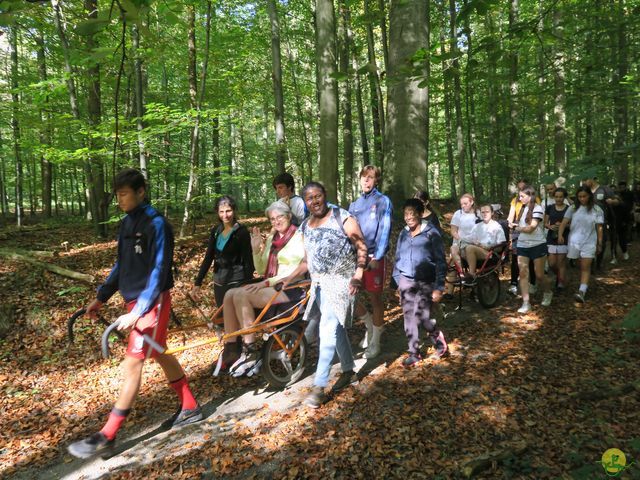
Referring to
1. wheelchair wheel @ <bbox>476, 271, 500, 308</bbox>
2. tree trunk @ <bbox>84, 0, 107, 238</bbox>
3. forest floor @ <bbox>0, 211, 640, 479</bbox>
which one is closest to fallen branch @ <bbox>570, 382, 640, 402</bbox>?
forest floor @ <bbox>0, 211, 640, 479</bbox>

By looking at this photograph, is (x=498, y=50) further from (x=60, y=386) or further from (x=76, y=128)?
(x=76, y=128)

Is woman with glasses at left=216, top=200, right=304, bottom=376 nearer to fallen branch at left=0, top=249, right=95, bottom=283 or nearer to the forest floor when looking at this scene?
the forest floor

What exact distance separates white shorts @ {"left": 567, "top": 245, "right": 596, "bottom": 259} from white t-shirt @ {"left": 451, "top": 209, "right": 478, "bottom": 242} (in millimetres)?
1869

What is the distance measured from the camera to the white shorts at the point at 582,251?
23.1 ft

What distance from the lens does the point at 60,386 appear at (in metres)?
5.01

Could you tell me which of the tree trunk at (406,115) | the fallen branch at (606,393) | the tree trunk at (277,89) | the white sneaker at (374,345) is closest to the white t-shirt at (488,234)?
the tree trunk at (406,115)

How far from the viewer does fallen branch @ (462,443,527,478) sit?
9.53 feet

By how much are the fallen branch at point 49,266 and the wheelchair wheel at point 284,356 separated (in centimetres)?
438

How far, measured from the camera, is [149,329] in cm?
344

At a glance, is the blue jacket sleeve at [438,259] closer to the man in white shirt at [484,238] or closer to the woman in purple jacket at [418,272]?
the woman in purple jacket at [418,272]

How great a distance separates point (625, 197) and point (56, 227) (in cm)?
1741

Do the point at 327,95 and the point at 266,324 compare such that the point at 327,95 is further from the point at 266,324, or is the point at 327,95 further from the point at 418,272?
the point at 266,324

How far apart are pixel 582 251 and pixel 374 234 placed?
462cm

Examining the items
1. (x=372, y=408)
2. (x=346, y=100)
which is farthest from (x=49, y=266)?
(x=346, y=100)
